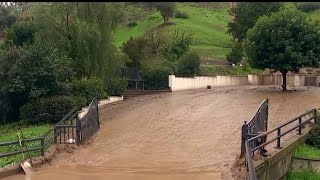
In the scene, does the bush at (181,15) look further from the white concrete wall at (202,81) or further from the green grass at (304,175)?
the green grass at (304,175)

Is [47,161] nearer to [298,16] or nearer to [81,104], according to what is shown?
[81,104]

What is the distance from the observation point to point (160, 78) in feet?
126

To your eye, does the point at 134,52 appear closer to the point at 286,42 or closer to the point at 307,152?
the point at 286,42

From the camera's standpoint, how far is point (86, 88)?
92.4 ft

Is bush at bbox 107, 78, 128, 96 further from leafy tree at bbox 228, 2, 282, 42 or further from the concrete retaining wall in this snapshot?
leafy tree at bbox 228, 2, 282, 42

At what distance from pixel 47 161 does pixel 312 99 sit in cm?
1843

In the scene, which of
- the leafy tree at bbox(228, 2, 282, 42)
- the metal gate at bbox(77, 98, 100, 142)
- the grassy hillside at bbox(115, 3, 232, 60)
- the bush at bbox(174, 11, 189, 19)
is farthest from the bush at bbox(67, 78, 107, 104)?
the bush at bbox(174, 11, 189, 19)

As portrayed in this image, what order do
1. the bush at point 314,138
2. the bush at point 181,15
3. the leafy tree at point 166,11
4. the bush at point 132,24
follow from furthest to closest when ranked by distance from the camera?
the bush at point 181,15, the bush at point 132,24, the leafy tree at point 166,11, the bush at point 314,138

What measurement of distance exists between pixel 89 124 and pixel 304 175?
8563 millimetres

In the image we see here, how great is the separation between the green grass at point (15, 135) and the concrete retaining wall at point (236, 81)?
1587 cm

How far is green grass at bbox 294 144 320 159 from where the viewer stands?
51.4 ft

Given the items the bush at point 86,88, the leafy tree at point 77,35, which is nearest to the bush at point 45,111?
the bush at point 86,88

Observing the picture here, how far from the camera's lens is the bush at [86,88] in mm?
27578

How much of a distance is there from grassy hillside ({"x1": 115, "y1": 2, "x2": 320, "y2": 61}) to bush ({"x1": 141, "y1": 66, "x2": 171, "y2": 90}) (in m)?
14.1
